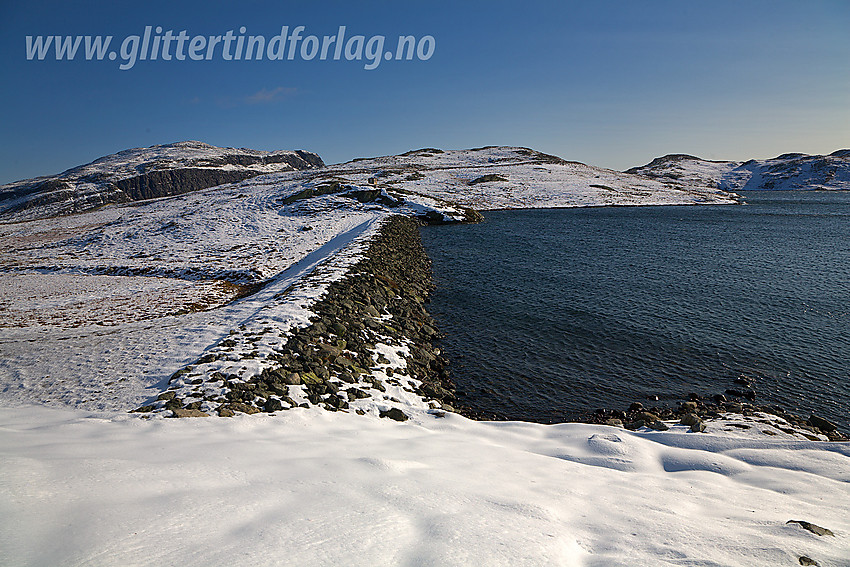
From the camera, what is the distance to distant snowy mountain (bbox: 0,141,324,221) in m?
114

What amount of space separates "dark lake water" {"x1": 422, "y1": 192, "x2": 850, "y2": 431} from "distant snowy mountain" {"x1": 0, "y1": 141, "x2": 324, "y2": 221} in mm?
113720

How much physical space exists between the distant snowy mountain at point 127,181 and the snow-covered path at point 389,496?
391ft

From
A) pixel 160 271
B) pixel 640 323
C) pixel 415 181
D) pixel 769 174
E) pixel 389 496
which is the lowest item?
pixel 160 271

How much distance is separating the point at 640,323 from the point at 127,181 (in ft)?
552

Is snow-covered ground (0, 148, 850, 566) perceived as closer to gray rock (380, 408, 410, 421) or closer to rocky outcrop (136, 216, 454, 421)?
gray rock (380, 408, 410, 421)

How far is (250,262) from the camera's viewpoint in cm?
2695

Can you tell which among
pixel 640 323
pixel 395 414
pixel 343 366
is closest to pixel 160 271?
pixel 343 366

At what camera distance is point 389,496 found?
4.75 m

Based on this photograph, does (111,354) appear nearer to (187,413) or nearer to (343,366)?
(187,413)

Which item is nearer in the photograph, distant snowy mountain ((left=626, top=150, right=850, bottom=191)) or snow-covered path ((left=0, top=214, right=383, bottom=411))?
snow-covered path ((left=0, top=214, right=383, bottom=411))

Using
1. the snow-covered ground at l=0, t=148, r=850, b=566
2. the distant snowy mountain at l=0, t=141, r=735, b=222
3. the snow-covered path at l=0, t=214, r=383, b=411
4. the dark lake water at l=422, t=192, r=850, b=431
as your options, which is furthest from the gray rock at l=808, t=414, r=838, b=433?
the distant snowy mountain at l=0, t=141, r=735, b=222

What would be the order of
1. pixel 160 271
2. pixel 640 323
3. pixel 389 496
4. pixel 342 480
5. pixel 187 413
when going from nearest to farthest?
pixel 389 496
pixel 342 480
pixel 187 413
pixel 640 323
pixel 160 271

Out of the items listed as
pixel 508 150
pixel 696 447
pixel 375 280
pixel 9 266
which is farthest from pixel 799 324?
pixel 508 150

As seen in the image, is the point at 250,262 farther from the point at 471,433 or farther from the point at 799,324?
the point at 799,324
